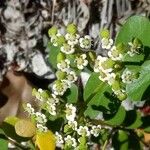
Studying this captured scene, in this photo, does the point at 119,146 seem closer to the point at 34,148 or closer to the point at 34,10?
the point at 34,148

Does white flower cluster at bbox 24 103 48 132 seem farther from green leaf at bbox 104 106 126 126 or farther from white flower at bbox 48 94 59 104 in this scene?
green leaf at bbox 104 106 126 126

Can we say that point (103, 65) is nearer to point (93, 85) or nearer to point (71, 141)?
point (93, 85)

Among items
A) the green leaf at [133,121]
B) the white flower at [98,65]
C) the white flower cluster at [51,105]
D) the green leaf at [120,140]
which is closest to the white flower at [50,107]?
the white flower cluster at [51,105]

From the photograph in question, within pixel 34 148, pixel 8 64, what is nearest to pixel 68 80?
pixel 34 148

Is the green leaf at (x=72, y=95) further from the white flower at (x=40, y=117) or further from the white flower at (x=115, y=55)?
the white flower at (x=115, y=55)

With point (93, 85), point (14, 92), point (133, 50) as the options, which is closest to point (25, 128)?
point (93, 85)

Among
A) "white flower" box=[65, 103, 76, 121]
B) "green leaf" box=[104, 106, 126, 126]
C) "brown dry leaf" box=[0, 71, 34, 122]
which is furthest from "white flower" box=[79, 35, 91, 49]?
"brown dry leaf" box=[0, 71, 34, 122]
